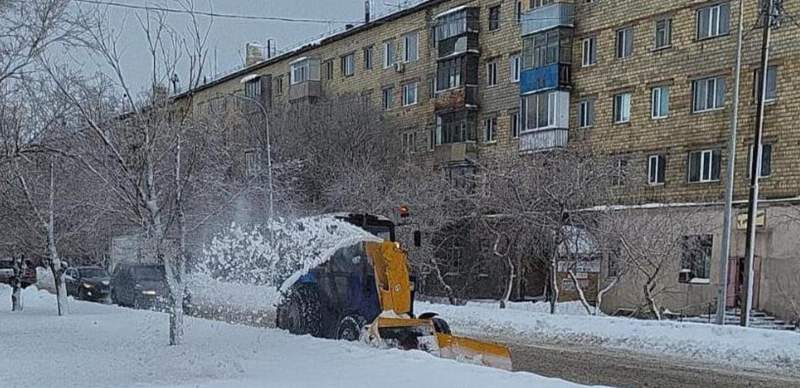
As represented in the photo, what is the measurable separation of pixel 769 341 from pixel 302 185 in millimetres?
22574

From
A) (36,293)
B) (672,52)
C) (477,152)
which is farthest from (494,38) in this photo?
(36,293)

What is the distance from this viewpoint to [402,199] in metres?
30.5

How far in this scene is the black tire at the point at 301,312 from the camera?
1597 cm

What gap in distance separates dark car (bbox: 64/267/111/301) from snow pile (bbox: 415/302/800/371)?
14023 millimetres

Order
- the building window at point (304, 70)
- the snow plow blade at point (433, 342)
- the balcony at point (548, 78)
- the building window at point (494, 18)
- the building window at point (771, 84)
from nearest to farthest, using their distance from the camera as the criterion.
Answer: the snow plow blade at point (433, 342)
the building window at point (771, 84)
the balcony at point (548, 78)
the building window at point (494, 18)
the building window at point (304, 70)

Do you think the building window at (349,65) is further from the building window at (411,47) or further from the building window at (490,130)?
the building window at (490,130)

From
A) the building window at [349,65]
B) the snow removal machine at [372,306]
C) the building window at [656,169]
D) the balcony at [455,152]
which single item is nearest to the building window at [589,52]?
the building window at [656,169]

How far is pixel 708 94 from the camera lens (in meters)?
29.2

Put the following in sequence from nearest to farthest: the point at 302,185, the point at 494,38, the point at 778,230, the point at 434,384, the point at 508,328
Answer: the point at 434,384, the point at 508,328, the point at 778,230, the point at 302,185, the point at 494,38

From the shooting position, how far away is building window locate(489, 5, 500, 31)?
39.4 m

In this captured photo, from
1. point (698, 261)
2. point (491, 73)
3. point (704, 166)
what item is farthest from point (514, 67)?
point (698, 261)

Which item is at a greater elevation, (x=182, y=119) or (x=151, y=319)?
(x=182, y=119)

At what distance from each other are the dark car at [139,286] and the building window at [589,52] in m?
19.3

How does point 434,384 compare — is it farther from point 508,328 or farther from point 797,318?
point 797,318
